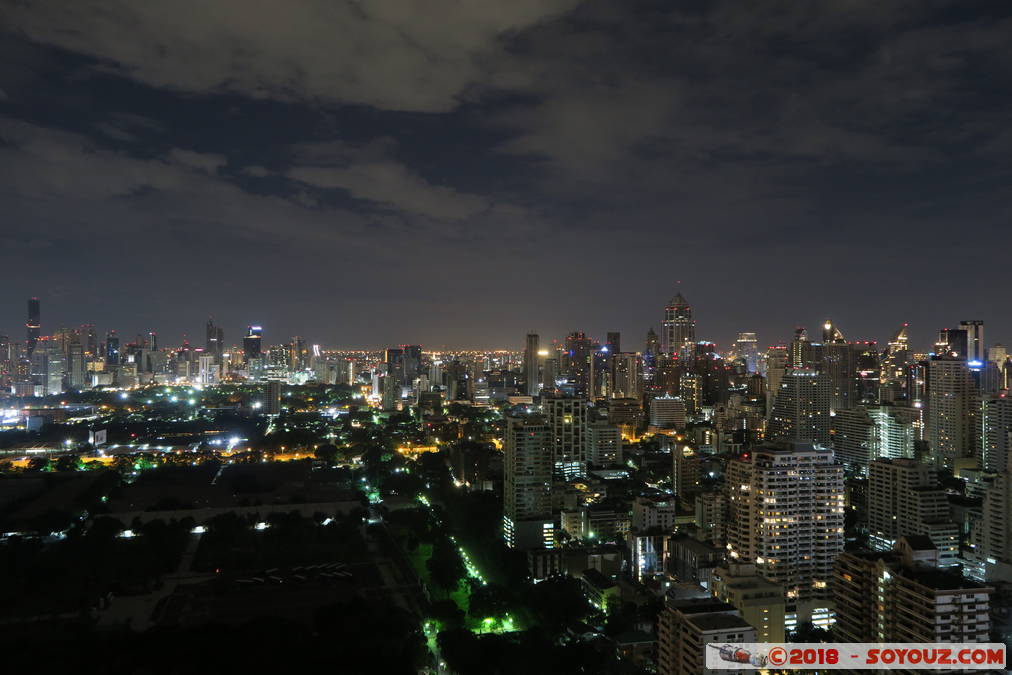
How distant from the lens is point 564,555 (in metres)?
10.1

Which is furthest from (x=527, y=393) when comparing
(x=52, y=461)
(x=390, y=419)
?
(x=52, y=461)

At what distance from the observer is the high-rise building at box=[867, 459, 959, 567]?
10586 mm

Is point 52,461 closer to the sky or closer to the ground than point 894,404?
closer to the ground

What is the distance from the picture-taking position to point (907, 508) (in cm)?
1099

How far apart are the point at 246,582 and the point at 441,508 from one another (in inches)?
201

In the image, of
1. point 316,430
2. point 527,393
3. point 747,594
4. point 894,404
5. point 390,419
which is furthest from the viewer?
point 527,393

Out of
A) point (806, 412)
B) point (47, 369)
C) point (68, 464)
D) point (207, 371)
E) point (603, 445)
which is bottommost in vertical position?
point (68, 464)

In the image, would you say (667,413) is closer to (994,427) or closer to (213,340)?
(994,427)

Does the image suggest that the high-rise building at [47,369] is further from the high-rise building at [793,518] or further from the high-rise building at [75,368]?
the high-rise building at [793,518]

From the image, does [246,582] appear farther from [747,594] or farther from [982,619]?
[982,619]

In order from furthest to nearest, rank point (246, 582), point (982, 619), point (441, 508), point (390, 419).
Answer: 1. point (390, 419)
2. point (441, 508)
3. point (246, 582)
4. point (982, 619)

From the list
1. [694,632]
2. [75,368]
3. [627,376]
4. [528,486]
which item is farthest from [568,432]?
[75,368]

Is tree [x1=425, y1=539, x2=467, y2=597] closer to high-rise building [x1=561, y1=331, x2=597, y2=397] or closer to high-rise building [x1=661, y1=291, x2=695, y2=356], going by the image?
high-rise building [x1=561, y1=331, x2=597, y2=397]

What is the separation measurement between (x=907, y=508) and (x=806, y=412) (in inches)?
352
